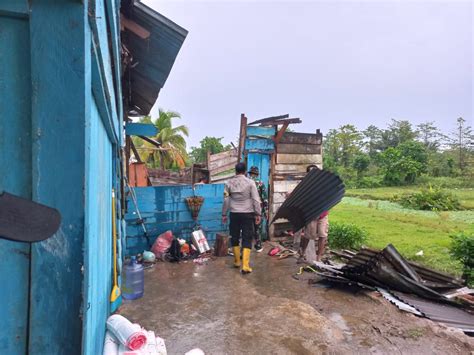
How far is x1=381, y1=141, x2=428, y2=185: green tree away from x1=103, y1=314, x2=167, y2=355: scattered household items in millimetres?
29583

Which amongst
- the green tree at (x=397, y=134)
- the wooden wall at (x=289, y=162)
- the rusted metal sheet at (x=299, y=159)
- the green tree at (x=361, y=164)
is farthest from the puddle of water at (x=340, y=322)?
the green tree at (x=397, y=134)

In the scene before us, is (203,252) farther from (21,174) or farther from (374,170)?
(374,170)

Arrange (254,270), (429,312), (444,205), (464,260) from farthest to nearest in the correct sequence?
(444,205) → (254,270) → (464,260) → (429,312)

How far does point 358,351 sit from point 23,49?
3846 mm

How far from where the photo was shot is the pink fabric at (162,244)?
6.56 metres

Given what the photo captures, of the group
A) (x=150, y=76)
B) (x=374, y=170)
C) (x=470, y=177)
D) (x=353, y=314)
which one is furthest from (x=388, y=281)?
(x=374, y=170)

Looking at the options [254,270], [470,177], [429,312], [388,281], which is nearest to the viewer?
[429,312]

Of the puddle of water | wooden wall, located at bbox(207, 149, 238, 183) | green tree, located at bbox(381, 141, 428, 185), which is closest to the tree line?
green tree, located at bbox(381, 141, 428, 185)

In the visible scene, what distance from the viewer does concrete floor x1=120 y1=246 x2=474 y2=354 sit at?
3.46m

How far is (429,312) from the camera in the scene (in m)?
4.25

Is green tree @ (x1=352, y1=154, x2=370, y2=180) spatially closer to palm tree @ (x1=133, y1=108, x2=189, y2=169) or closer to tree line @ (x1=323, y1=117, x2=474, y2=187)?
tree line @ (x1=323, y1=117, x2=474, y2=187)

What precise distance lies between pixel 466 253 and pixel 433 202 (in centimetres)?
1348

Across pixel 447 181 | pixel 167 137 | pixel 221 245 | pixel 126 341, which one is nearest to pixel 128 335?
pixel 126 341

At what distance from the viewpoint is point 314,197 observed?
20.8 ft
